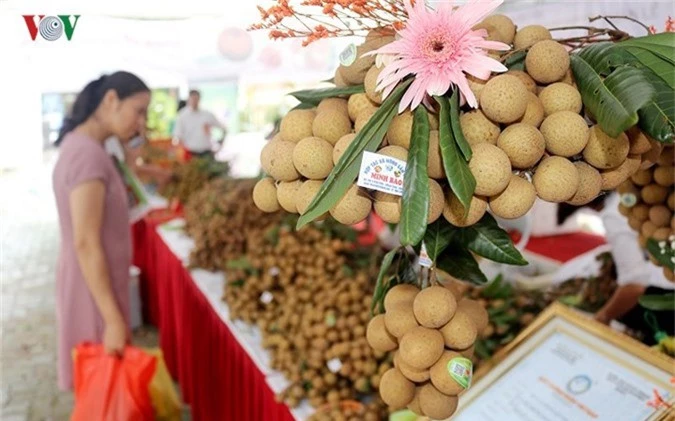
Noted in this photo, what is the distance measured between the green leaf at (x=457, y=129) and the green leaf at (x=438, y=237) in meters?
0.15

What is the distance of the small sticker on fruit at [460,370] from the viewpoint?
809 millimetres

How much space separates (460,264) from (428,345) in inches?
6.7

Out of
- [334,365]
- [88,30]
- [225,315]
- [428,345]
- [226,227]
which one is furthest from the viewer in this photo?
[226,227]

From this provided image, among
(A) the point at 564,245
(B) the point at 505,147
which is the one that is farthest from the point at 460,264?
Result: (A) the point at 564,245

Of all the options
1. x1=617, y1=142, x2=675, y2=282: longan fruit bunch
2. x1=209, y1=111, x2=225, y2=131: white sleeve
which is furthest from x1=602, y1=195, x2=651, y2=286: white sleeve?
x1=209, y1=111, x2=225, y2=131: white sleeve

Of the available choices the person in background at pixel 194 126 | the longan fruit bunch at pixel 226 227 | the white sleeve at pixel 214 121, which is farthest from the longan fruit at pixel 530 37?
the white sleeve at pixel 214 121

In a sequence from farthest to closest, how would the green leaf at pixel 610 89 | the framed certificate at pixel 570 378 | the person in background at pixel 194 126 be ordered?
A: the person in background at pixel 194 126 → the framed certificate at pixel 570 378 → the green leaf at pixel 610 89

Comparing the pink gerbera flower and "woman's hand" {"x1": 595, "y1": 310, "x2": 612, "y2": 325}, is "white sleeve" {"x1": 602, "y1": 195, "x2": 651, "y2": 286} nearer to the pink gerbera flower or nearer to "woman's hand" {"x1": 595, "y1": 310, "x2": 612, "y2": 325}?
"woman's hand" {"x1": 595, "y1": 310, "x2": 612, "y2": 325}

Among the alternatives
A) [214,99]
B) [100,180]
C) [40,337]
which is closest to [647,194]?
[100,180]

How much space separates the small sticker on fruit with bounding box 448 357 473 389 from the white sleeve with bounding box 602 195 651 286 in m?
1.48

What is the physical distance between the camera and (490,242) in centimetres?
83

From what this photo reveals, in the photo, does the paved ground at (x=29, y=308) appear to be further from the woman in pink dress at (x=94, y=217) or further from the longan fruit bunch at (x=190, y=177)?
the longan fruit bunch at (x=190, y=177)

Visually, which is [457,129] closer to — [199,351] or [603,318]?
[603,318]

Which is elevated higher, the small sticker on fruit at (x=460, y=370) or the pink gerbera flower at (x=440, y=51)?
the pink gerbera flower at (x=440, y=51)
